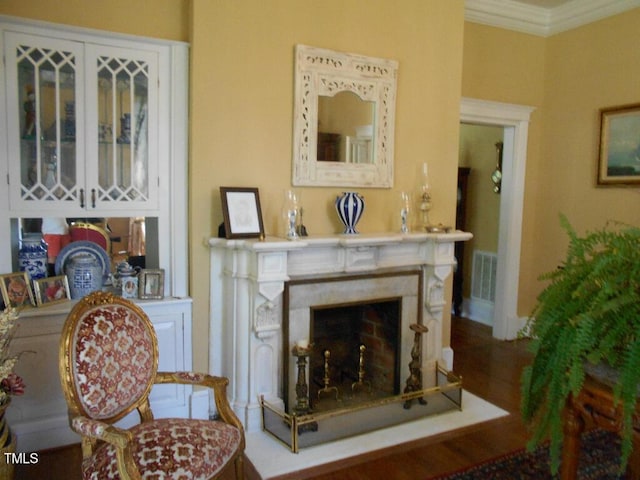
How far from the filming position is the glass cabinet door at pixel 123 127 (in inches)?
109

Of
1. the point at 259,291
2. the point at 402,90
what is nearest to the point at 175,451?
the point at 259,291

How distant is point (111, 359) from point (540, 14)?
450 cm

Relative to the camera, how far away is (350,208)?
3.18 meters

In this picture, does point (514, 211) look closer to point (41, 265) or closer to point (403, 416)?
point (403, 416)

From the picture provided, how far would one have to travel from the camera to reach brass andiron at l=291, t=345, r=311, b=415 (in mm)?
2957

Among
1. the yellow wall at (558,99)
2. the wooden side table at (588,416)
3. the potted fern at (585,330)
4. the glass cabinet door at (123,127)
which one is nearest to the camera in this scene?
the potted fern at (585,330)

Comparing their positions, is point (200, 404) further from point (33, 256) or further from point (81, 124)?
point (81, 124)

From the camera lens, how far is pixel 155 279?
2906 mm

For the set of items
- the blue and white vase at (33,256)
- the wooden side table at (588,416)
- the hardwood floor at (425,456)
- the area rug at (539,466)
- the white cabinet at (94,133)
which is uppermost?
the white cabinet at (94,133)

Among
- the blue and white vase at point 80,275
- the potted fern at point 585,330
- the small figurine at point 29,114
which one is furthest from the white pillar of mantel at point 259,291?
the potted fern at point 585,330

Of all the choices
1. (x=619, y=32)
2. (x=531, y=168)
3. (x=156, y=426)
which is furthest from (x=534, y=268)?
(x=156, y=426)

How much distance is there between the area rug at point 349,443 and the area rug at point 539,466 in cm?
41

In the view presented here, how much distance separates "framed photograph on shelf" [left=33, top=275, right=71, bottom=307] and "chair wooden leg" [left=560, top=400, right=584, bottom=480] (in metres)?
2.51

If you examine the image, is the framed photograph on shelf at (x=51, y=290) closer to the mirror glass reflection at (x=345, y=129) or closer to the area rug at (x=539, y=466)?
the mirror glass reflection at (x=345, y=129)
